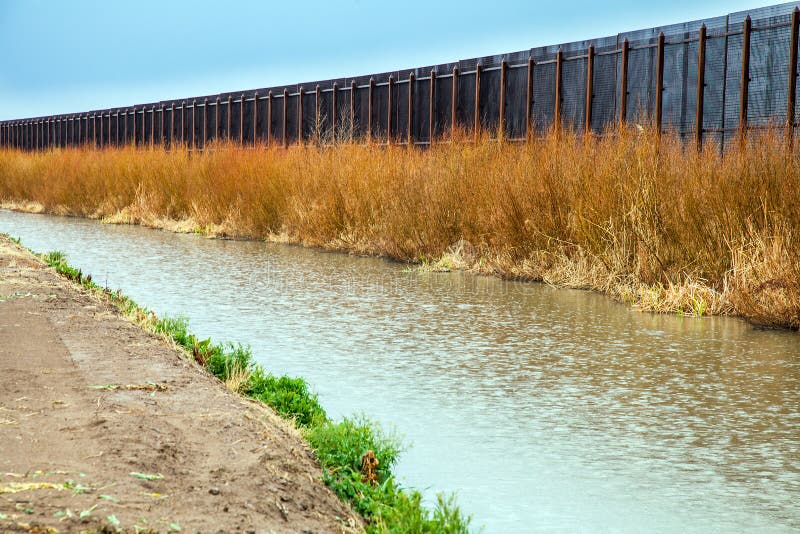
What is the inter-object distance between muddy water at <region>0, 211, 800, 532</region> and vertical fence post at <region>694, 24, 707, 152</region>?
5.64 metres

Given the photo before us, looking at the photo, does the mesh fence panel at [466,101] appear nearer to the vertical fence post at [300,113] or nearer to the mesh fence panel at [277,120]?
the vertical fence post at [300,113]

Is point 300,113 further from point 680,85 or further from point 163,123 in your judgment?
point 680,85

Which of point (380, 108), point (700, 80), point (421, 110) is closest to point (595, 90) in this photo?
point (700, 80)

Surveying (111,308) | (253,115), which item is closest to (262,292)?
(111,308)

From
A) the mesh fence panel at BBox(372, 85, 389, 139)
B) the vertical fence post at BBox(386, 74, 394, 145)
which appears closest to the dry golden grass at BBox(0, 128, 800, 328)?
the vertical fence post at BBox(386, 74, 394, 145)

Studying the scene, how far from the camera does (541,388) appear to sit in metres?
7.15

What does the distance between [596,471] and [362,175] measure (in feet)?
46.5

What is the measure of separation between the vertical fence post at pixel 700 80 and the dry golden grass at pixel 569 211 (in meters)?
1.85

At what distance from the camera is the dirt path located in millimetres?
3773

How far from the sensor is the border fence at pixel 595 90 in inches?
627

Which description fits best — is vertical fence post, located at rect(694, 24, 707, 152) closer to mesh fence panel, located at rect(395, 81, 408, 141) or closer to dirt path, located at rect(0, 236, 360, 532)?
mesh fence panel, located at rect(395, 81, 408, 141)

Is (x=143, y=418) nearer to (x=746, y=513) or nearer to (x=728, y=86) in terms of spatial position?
(x=746, y=513)

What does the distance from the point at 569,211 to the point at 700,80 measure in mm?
4727

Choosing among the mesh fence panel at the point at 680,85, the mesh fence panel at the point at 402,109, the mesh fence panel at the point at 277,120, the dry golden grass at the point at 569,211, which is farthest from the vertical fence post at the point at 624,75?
the mesh fence panel at the point at 277,120
